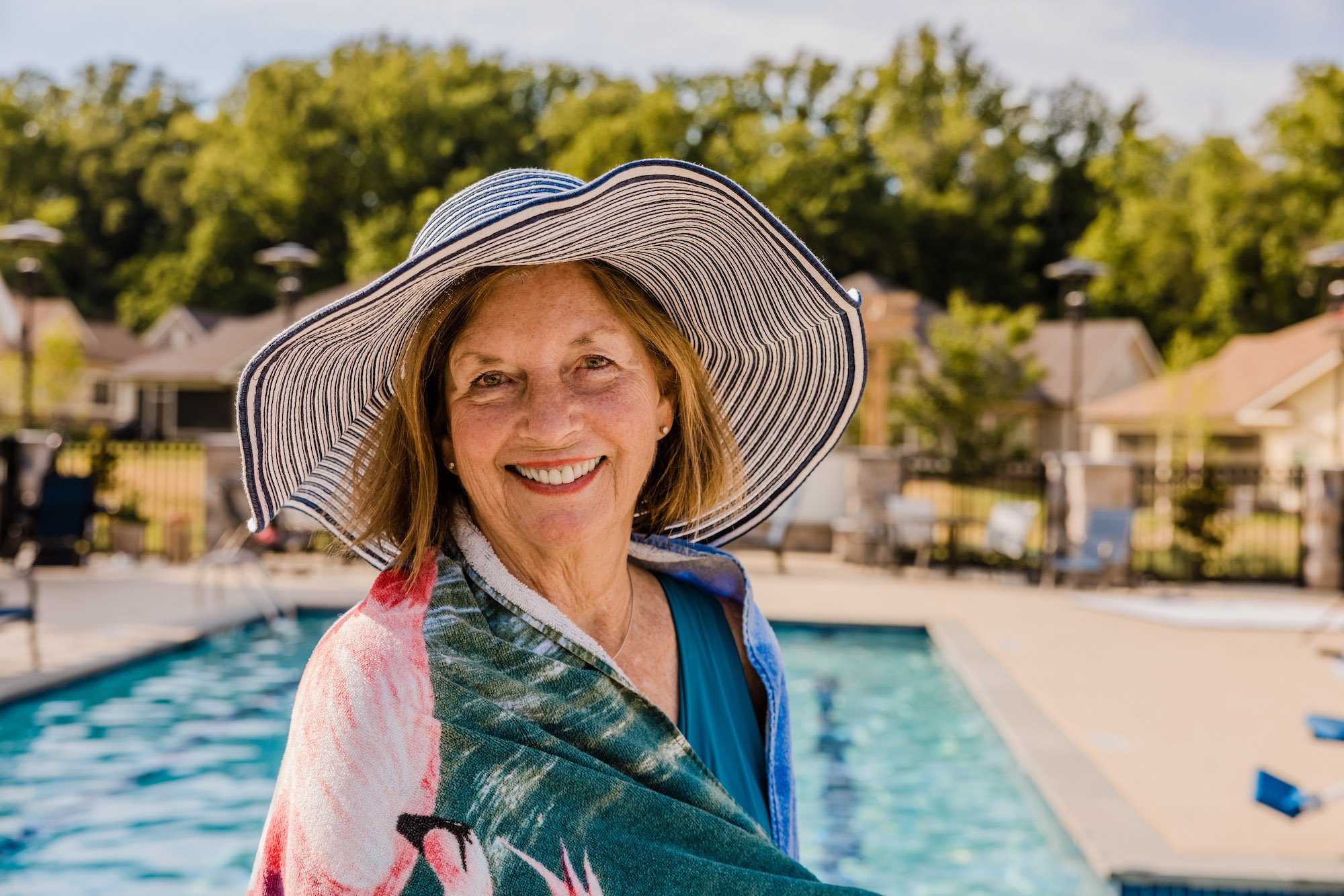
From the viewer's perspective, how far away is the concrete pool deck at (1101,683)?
434 centimetres

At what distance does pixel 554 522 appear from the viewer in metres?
1.47

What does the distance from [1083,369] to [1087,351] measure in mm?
1166

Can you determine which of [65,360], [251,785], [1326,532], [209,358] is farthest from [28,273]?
[209,358]

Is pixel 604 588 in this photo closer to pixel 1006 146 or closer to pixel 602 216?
pixel 602 216

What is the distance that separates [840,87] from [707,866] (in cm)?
5266

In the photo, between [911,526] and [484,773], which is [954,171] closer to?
[911,526]

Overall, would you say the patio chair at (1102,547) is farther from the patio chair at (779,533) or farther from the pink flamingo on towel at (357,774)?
the pink flamingo on towel at (357,774)

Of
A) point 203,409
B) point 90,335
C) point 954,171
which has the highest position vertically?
point 954,171

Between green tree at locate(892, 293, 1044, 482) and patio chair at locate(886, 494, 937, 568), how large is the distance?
52.3 feet

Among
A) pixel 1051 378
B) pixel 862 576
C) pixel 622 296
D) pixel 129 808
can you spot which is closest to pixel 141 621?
pixel 129 808

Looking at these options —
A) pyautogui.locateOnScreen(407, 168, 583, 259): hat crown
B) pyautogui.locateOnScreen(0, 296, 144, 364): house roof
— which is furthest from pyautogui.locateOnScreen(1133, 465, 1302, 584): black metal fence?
pyautogui.locateOnScreen(0, 296, 144, 364): house roof

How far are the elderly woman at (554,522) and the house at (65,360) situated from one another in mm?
33862

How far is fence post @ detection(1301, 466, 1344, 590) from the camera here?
13008 mm

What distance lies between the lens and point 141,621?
877cm
